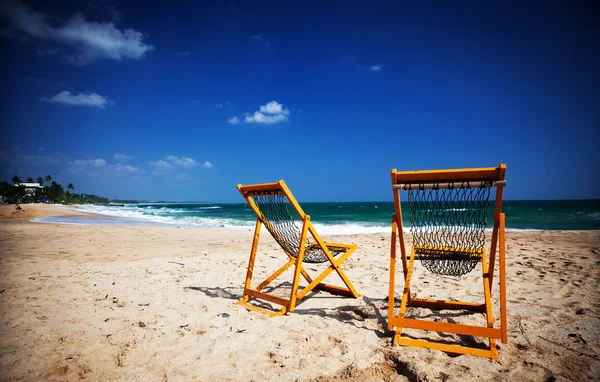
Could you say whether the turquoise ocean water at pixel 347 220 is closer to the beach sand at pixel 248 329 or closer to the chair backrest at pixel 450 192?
the beach sand at pixel 248 329

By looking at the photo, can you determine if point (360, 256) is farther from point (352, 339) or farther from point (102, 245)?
point (102, 245)

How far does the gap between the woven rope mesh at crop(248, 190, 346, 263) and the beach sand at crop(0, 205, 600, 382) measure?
2.00 feet

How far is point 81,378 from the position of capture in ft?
6.58

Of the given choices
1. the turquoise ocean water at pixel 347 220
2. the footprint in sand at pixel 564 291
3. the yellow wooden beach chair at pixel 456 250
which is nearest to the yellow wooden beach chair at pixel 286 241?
the yellow wooden beach chair at pixel 456 250

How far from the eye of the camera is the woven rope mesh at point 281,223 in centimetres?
349

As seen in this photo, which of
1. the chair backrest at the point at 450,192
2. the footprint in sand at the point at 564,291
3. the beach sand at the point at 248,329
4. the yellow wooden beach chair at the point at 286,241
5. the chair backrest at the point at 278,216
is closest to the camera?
the beach sand at the point at 248,329

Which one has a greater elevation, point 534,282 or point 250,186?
point 250,186

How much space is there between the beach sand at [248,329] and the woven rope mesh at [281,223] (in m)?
0.61

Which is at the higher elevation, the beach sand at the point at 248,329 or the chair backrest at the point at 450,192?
the chair backrest at the point at 450,192

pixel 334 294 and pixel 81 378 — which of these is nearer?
pixel 81 378

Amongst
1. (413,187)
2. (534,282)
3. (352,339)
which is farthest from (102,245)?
(534,282)

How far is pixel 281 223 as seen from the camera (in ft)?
11.9

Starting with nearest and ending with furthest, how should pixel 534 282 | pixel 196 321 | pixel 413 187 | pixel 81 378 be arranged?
pixel 81 378
pixel 413 187
pixel 196 321
pixel 534 282

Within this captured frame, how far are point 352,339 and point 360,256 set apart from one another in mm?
3862
